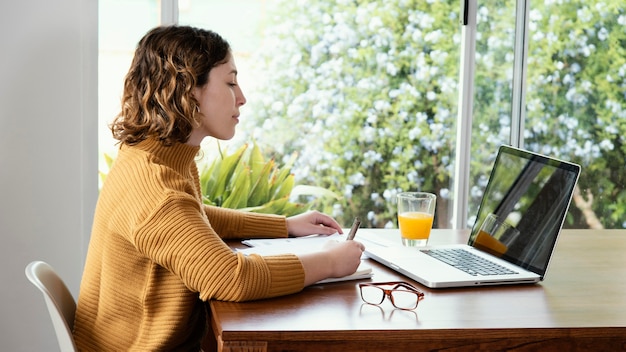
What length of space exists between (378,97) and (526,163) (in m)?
1.93

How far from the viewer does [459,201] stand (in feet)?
12.8

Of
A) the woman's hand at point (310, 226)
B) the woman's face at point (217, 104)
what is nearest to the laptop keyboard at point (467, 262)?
the woman's hand at point (310, 226)

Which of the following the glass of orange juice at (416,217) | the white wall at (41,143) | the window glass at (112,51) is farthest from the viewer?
the window glass at (112,51)

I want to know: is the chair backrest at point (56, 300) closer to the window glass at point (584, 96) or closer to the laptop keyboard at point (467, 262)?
the laptop keyboard at point (467, 262)

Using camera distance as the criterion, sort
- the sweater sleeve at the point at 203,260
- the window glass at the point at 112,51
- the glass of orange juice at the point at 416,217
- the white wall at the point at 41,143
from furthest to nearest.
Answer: the window glass at the point at 112,51
the white wall at the point at 41,143
the glass of orange juice at the point at 416,217
the sweater sleeve at the point at 203,260

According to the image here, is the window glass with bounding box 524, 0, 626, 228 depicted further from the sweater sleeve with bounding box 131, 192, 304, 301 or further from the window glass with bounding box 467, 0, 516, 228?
the sweater sleeve with bounding box 131, 192, 304, 301

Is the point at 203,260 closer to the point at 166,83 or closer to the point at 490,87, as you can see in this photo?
the point at 166,83

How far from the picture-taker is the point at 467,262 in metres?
1.95

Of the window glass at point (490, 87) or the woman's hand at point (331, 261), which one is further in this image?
the window glass at point (490, 87)

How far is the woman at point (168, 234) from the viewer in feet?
5.30

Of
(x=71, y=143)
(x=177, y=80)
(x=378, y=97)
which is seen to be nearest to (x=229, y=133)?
(x=177, y=80)

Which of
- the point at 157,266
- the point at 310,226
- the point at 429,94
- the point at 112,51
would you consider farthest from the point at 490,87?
the point at 157,266

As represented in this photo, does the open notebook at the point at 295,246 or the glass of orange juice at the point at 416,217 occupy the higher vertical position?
the glass of orange juice at the point at 416,217

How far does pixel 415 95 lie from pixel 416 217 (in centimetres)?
190
